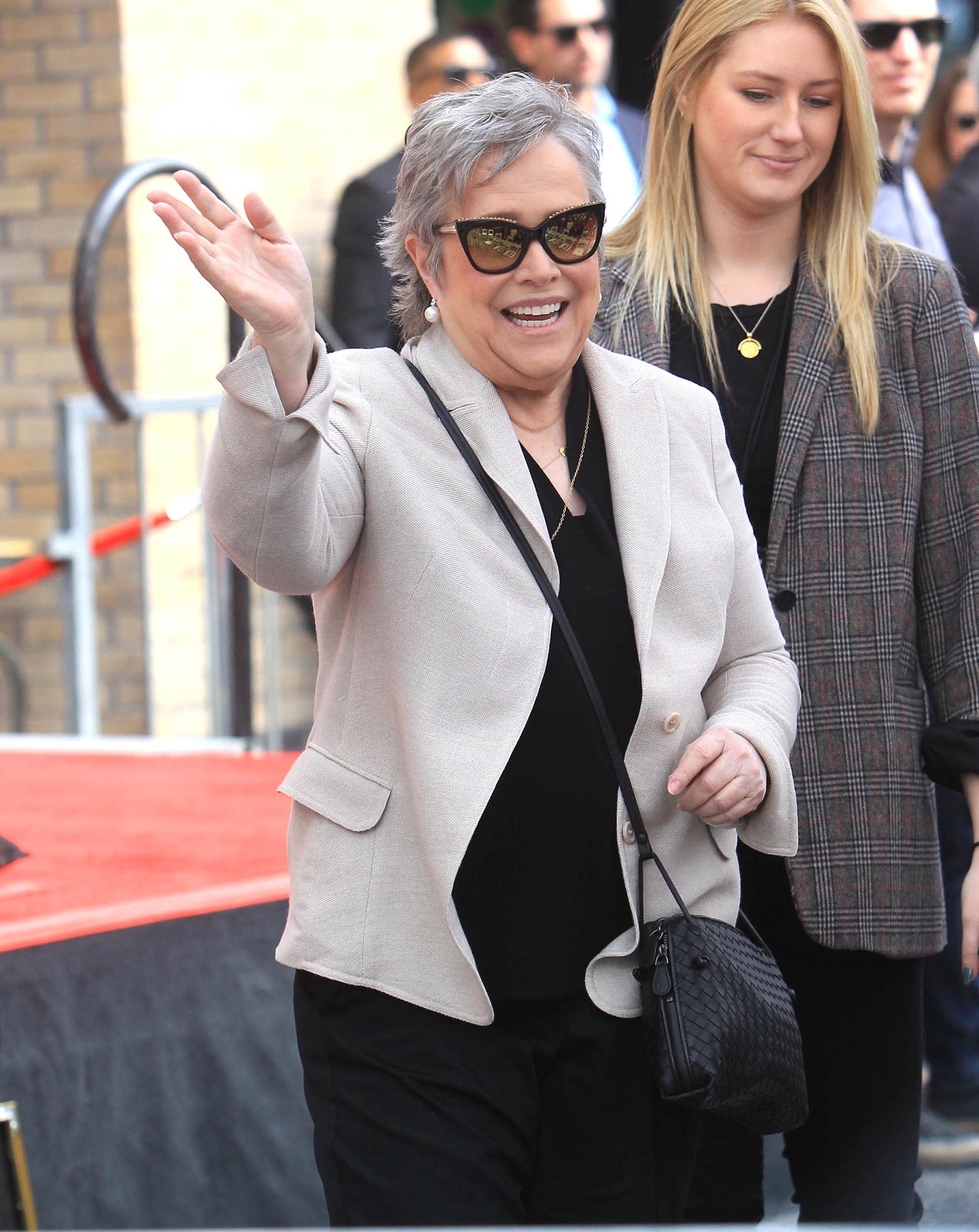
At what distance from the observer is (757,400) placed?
2.42 metres

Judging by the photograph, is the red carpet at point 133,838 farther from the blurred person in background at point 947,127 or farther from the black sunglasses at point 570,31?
the blurred person in background at point 947,127

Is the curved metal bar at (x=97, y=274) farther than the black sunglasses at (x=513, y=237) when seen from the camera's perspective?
Yes

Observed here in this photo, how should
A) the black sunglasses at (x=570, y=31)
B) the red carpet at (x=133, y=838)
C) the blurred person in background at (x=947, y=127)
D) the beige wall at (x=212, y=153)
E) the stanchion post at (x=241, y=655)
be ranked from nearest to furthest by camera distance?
the red carpet at (x=133, y=838)
the stanchion post at (x=241, y=655)
the black sunglasses at (x=570, y=31)
the blurred person in background at (x=947, y=127)
the beige wall at (x=212, y=153)

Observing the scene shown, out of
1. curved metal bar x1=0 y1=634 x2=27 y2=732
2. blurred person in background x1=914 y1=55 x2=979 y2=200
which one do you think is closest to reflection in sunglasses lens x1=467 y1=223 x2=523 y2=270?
blurred person in background x1=914 y1=55 x2=979 y2=200

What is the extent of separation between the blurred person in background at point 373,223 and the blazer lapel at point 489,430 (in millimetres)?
3222

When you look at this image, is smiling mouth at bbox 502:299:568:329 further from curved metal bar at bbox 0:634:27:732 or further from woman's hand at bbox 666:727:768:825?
curved metal bar at bbox 0:634:27:732

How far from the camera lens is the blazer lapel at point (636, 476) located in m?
1.92

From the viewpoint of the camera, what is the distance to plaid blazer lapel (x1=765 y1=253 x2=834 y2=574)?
2.35 m

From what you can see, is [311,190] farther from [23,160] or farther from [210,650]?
[210,650]

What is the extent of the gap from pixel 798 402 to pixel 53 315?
4.65m

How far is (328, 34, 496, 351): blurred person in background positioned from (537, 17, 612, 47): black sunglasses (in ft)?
0.76

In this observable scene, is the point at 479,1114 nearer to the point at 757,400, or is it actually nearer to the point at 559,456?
the point at 559,456

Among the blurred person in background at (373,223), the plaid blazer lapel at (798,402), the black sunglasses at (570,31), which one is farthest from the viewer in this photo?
the black sunglasses at (570,31)

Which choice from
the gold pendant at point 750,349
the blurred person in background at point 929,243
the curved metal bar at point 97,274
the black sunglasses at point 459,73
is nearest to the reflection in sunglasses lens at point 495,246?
the gold pendant at point 750,349
